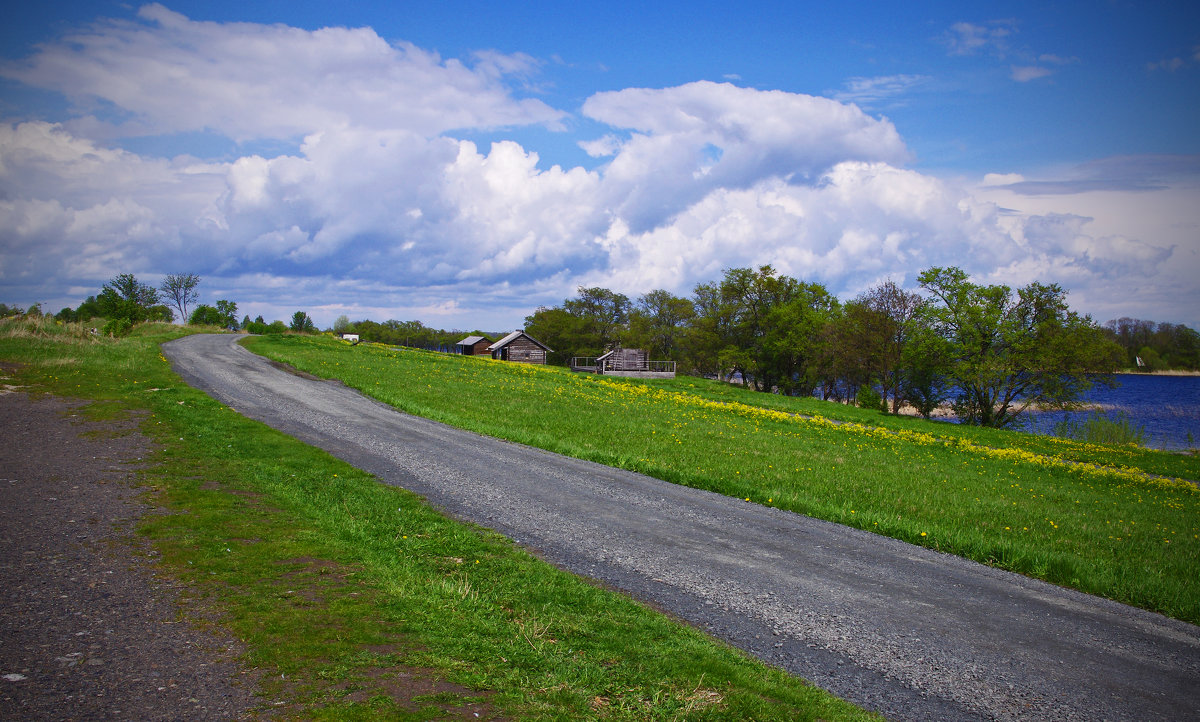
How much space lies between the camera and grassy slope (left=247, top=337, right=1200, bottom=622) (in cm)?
1051

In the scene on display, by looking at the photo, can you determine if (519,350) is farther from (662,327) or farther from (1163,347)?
(1163,347)

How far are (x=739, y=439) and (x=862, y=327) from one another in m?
42.1

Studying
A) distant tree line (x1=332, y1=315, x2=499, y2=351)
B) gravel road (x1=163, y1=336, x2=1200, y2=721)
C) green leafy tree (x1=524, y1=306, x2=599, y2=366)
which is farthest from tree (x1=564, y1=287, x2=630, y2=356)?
gravel road (x1=163, y1=336, x2=1200, y2=721)

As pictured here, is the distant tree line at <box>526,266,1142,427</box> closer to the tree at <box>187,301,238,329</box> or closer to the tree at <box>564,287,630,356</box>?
the tree at <box>564,287,630,356</box>

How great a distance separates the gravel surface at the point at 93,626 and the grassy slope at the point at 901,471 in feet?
35.8

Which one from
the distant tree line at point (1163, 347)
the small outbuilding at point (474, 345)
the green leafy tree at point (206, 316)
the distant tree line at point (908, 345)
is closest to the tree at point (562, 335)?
the small outbuilding at point (474, 345)

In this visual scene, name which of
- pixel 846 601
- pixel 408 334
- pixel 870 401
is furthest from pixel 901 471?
pixel 408 334

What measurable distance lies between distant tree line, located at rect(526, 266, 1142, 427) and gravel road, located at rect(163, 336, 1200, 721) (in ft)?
146

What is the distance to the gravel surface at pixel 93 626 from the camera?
3.85m

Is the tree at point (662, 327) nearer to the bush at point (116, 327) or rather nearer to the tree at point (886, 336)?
the tree at point (886, 336)

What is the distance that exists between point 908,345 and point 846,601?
5262cm

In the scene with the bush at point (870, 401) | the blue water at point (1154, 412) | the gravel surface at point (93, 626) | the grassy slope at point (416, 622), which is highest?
the gravel surface at point (93, 626)

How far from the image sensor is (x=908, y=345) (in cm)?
5331

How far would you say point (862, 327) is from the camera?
188 ft
